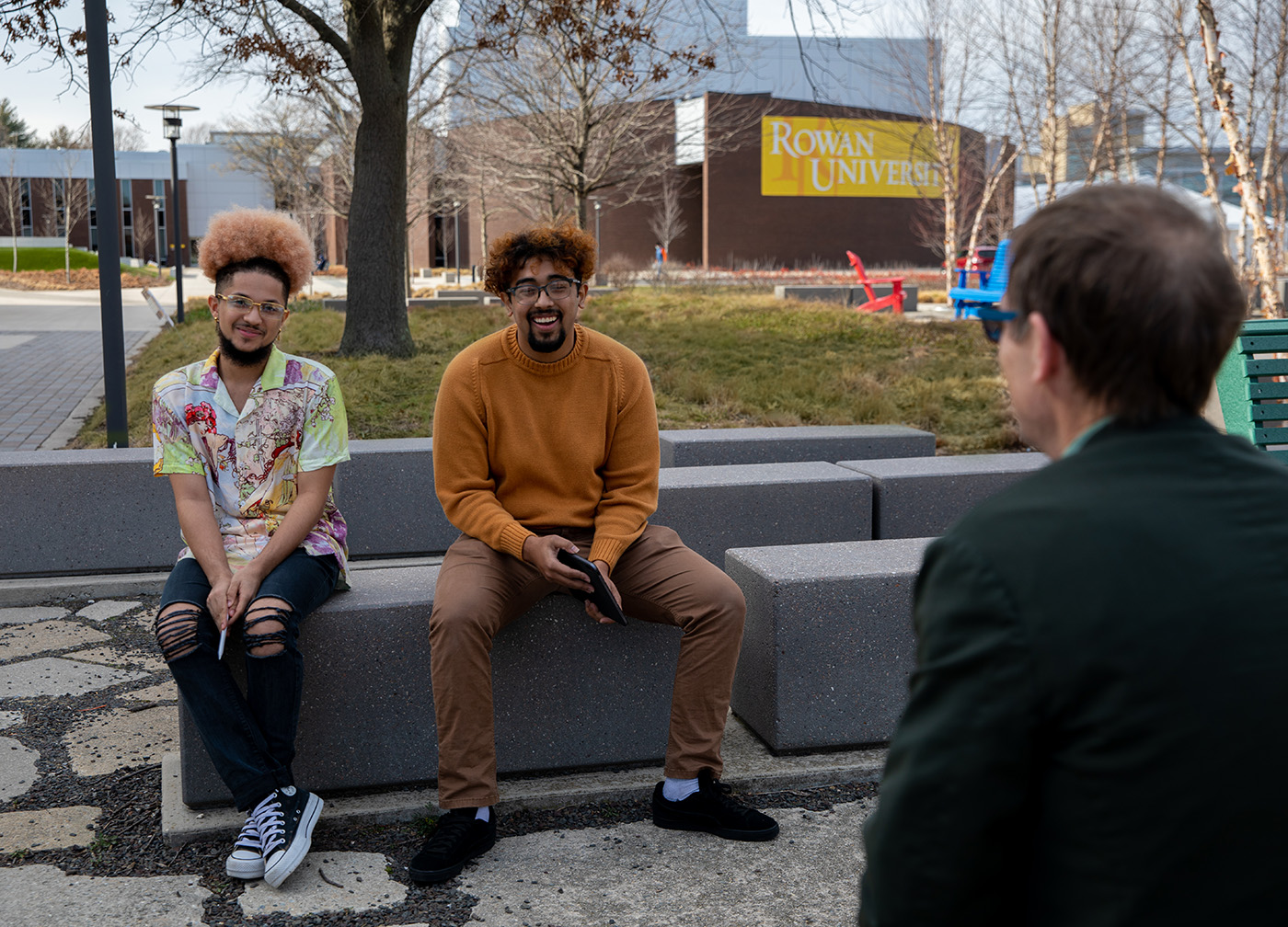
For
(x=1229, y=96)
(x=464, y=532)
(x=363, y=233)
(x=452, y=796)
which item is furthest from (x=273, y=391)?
(x=363, y=233)

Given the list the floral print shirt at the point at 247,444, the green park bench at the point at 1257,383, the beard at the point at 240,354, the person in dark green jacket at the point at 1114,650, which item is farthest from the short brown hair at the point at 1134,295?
the green park bench at the point at 1257,383

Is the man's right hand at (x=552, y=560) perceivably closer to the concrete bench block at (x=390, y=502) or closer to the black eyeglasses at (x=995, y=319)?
the black eyeglasses at (x=995, y=319)

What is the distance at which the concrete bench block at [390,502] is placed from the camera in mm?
6133

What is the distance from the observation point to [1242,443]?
1.24 meters

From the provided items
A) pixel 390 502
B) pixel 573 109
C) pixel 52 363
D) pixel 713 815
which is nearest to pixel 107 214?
pixel 390 502

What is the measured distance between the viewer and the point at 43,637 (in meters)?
5.05

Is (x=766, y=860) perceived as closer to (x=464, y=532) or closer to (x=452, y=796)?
(x=452, y=796)

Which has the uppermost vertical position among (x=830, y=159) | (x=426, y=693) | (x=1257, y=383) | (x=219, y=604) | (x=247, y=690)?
(x=830, y=159)

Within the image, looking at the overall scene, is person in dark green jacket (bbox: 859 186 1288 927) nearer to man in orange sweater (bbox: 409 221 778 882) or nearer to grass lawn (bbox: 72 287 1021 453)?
man in orange sweater (bbox: 409 221 778 882)

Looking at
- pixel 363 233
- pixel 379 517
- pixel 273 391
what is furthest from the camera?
pixel 363 233

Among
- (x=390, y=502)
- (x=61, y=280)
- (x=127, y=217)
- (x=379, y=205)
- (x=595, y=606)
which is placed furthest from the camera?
(x=127, y=217)

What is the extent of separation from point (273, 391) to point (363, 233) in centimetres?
969

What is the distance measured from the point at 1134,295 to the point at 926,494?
467 centimetres

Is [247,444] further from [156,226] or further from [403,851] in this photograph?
[156,226]
